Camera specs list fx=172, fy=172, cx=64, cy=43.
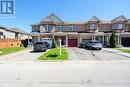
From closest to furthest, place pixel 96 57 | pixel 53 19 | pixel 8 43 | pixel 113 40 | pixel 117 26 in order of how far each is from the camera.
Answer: pixel 96 57 → pixel 8 43 → pixel 113 40 → pixel 117 26 → pixel 53 19

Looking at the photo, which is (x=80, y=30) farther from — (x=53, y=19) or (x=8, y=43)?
(x=8, y=43)

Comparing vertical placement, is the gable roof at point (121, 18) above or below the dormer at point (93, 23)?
above

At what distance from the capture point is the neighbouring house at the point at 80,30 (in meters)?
40.3

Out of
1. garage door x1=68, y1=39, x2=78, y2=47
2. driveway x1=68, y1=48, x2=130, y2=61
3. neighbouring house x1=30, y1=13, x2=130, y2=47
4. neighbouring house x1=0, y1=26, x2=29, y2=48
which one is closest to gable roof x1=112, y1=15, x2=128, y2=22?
neighbouring house x1=30, y1=13, x2=130, y2=47

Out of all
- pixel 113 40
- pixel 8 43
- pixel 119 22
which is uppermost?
pixel 119 22

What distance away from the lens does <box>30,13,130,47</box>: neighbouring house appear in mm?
40312

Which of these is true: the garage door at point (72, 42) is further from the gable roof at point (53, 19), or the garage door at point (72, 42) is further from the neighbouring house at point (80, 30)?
the gable roof at point (53, 19)

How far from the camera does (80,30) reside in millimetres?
43812

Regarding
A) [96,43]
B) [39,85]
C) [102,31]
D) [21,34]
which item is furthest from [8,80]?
[21,34]

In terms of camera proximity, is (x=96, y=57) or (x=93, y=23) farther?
(x=93, y=23)

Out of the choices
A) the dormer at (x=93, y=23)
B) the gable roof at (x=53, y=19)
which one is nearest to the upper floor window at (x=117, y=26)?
the dormer at (x=93, y=23)

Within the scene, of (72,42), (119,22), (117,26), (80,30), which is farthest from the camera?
(80,30)

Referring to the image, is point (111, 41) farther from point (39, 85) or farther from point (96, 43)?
point (39, 85)

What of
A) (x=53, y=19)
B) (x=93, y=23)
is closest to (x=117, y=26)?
(x=93, y=23)
